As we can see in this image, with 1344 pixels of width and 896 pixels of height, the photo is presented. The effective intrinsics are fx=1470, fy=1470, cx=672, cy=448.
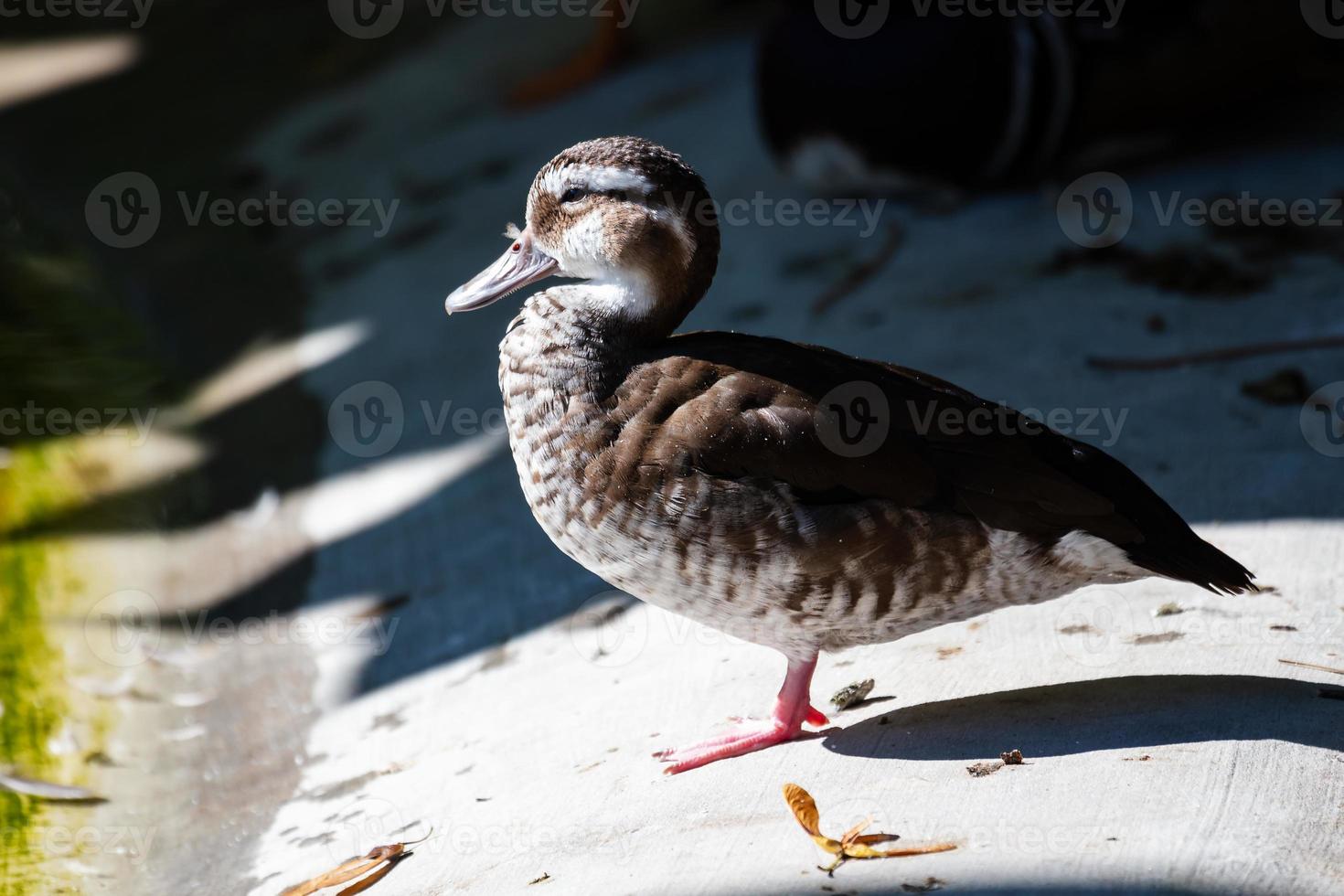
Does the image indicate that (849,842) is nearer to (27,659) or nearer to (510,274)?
(510,274)

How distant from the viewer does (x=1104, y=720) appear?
2557 millimetres

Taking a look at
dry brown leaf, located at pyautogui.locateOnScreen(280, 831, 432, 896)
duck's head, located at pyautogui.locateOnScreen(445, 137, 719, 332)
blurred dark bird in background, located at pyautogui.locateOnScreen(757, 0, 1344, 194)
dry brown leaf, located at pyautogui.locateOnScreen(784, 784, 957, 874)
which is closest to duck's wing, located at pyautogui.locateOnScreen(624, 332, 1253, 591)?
duck's head, located at pyautogui.locateOnScreen(445, 137, 719, 332)

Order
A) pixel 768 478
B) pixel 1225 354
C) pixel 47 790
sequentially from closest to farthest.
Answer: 1. pixel 768 478
2. pixel 47 790
3. pixel 1225 354

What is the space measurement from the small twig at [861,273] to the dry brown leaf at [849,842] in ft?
8.99

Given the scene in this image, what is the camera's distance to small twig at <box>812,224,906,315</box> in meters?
4.96

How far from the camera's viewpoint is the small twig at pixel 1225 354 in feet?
13.4

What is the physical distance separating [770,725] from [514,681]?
2.70 ft

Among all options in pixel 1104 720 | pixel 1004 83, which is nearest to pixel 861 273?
pixel 1004 83

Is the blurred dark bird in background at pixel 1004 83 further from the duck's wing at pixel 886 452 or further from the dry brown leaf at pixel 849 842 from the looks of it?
the dry brown leaf at pixel 849 842

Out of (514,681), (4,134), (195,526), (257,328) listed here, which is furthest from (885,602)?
(4,134)

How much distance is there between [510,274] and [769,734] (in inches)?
40.2

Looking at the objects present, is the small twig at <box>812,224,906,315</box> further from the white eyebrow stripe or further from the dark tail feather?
the dark tail feather

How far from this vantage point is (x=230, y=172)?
714 cm

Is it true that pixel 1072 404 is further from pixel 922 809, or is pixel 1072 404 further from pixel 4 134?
pixel 4 134
